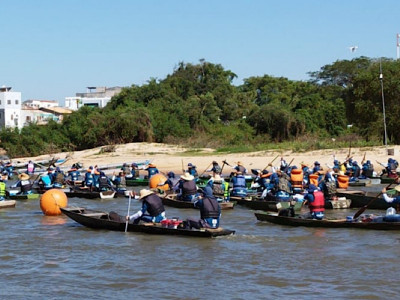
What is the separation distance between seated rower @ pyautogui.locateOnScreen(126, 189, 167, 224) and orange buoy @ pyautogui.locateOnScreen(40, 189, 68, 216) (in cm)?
502

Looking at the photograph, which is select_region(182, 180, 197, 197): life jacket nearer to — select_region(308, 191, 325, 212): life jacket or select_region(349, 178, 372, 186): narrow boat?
select_region(308, 191, 325, 212): life jacket

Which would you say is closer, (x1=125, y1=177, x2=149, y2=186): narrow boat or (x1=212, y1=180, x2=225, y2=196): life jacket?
(x1=212, y1=180, x2=225, y2=196): life jacket

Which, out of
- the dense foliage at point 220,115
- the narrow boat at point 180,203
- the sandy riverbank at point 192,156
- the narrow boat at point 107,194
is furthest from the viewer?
the dense foliage at point 220,115

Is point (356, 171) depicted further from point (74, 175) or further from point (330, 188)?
point (74, 175)

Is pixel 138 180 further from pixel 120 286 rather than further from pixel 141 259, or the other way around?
pixel 120 286

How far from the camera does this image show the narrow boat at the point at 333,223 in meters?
19.0

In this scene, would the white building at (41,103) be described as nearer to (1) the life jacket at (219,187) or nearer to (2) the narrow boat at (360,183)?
(2) the narrow boat at (360,183)

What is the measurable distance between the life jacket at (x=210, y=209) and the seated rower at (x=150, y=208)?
145 cm

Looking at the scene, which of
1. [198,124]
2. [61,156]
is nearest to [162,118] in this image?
[198,124]

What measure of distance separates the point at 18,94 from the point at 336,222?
81.1m

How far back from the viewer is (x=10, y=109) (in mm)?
94000

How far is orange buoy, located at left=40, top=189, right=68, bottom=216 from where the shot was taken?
2403 centimetres

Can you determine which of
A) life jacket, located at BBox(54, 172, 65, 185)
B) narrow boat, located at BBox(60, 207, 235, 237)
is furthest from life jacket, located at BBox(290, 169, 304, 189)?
life jacket, located at BBox(54, 172, 65, 185)

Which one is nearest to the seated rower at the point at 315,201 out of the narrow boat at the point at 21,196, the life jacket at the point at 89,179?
the life jacket at the point at 89,179
